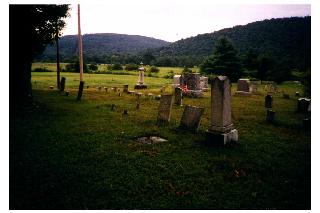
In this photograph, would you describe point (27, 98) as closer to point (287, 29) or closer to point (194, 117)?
point (194, 117)

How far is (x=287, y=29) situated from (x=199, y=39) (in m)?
45.1

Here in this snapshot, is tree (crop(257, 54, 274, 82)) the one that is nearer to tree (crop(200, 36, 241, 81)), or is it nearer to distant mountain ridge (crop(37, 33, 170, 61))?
tree (crop(200, 36, 241, 81))

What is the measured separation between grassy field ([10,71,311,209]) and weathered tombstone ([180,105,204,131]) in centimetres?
34

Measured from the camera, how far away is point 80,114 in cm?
1383

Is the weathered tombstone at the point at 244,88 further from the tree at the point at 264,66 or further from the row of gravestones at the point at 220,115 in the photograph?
the tree at the point at 264,66

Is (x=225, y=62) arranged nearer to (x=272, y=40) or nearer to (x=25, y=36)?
(x=272, y=40)

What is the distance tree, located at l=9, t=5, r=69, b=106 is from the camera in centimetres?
1277

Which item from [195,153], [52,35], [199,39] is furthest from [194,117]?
[199,39]

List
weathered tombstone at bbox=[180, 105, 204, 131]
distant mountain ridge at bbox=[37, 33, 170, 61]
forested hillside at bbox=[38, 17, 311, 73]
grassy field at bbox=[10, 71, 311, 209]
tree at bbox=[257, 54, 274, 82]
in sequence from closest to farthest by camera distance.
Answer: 1. grassy field at bbox=[10, 71, 311, 209]
2. weathered tombstone at bbox=[180, 105, 204, 131]
3. tree at bbox=[257, 54, 274, 82]
4. forested hillside at bbox=[38, 17, 311, 73]
5. distant mountain ridge at bbox=[37, 33, 170, 61]

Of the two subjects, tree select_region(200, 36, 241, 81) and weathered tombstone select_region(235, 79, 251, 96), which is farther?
tree select_region(200, 36, 241, 81)

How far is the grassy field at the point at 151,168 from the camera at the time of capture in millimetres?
5461

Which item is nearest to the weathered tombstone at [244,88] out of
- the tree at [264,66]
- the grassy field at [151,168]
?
the grassy field at [151,168]

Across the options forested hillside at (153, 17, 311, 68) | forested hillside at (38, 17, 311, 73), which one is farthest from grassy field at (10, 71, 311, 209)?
forested hillside at (153, 17, 311, 68)

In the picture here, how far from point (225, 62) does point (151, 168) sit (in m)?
35.6
